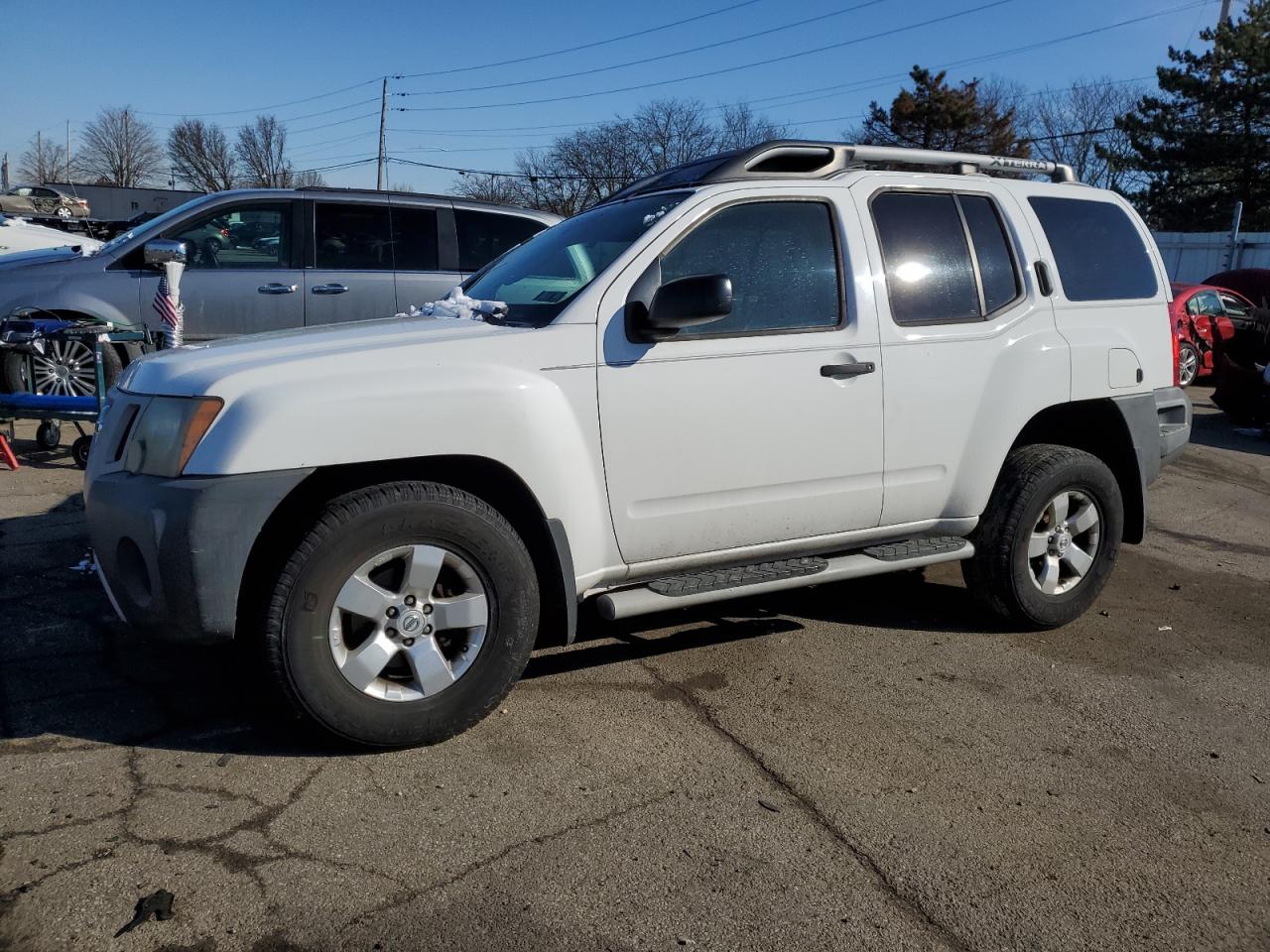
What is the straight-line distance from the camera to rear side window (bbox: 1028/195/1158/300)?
4.67m

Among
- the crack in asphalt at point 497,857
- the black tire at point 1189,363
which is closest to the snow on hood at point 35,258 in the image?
the crack in asphalt at point 497,857

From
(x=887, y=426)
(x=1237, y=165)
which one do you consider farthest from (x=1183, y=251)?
(x=887, y=426)

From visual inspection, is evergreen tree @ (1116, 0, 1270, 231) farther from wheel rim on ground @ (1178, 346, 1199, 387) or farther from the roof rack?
the roof rack

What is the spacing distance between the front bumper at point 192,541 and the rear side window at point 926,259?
2.50 m

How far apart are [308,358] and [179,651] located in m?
1.64

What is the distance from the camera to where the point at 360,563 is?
10.4 ft

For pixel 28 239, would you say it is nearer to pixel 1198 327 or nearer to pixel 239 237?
pixel 239 237

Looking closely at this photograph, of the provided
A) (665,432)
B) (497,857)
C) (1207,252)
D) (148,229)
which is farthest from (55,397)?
(1207,252)

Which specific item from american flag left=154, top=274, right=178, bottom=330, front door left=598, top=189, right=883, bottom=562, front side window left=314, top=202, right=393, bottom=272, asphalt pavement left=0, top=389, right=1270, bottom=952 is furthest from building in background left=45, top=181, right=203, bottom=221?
front door left=598, top=189, right=883, bottom=562

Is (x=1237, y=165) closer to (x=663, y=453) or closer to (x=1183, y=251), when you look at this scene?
(x=1183, y=251)

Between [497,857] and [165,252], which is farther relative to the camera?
[165,252]

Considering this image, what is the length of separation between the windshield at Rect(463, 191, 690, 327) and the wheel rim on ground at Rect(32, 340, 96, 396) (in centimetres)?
496

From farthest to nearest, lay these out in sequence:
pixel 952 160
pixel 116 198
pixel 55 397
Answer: pixel 116 198 < pixel 55 397 < pixel 952 160

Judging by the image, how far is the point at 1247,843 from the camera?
297 cm
